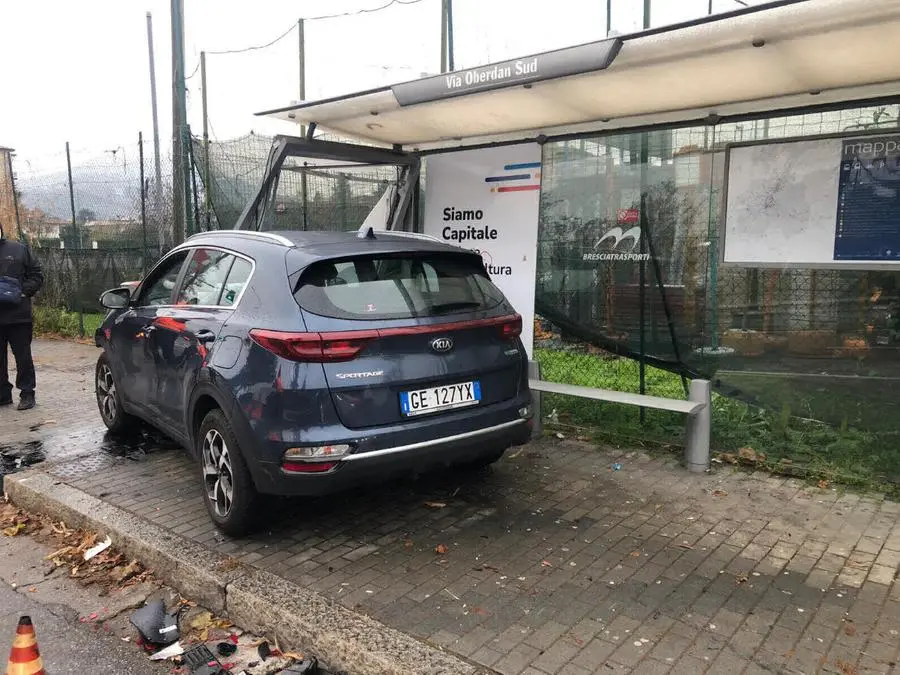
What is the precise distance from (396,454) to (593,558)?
1.18 meters

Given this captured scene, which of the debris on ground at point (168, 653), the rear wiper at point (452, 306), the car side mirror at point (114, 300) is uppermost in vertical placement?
the rear wiper at point (452, 306)

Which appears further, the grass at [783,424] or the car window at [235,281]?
the grass at [783,424]

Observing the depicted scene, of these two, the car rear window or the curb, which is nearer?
the curb

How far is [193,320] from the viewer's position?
14.4 ft

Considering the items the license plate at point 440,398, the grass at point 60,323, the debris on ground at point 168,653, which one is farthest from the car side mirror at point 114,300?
the grass at point 60,323

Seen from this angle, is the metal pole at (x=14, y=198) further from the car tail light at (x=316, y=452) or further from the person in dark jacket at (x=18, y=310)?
the car tail light at (x=316, y=452)

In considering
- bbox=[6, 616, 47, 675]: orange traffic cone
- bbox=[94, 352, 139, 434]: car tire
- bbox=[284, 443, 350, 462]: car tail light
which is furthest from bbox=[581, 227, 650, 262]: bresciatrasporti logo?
bbox=[6, 616, 47, 675]: orange traffic cone

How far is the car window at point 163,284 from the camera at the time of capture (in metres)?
5.07

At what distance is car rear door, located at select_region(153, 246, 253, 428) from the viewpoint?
4.16 m

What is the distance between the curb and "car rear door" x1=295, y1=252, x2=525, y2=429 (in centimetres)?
88

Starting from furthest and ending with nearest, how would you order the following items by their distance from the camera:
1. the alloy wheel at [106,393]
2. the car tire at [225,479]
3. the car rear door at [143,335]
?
the alloy wheel at [106,393]
the car rear door at [143,335]
the car tire at [225,479]

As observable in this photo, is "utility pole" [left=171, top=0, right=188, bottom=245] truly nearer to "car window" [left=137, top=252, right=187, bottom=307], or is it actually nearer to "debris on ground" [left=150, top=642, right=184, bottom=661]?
"car window" [left=137, top=252, right=187, bottom=307]

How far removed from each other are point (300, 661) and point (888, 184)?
179 inches

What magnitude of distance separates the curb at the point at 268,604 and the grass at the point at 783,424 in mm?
3294
